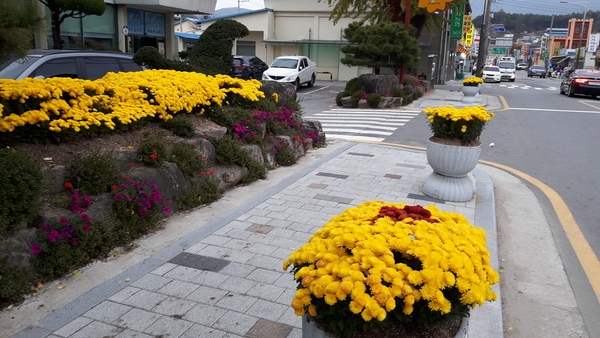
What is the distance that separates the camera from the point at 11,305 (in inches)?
138

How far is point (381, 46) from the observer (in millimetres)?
20047

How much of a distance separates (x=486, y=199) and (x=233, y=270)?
156 inches

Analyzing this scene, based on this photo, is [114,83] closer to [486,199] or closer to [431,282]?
[486,199]

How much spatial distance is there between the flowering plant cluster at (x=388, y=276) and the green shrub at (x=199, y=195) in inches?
133

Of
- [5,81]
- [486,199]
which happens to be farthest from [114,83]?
[486,199]

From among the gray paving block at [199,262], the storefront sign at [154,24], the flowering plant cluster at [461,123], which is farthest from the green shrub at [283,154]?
the storefront sign at [154,24]

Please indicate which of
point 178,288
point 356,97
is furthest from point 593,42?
point 178,288

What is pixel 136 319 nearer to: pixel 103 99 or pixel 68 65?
pixel 103 99

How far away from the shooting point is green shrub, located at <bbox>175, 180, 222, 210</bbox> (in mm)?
5697

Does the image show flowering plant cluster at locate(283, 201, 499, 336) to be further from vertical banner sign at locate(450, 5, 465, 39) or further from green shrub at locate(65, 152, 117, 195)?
vertical banner sign at locate(450, 5, 465, 39)

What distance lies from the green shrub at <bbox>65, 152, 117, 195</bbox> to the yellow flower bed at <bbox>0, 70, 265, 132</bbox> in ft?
1.72

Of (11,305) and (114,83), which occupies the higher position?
(114,83)

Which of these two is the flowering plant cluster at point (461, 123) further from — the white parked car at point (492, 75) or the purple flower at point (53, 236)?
the white parked car at point (492, 75)

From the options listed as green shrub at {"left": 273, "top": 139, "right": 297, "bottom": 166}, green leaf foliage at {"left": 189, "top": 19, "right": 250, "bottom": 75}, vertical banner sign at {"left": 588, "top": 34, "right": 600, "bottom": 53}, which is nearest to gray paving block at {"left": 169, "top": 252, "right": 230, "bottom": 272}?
green shrub at {"left": 273, "top": 139, "right": 297, "bottom": 166}
